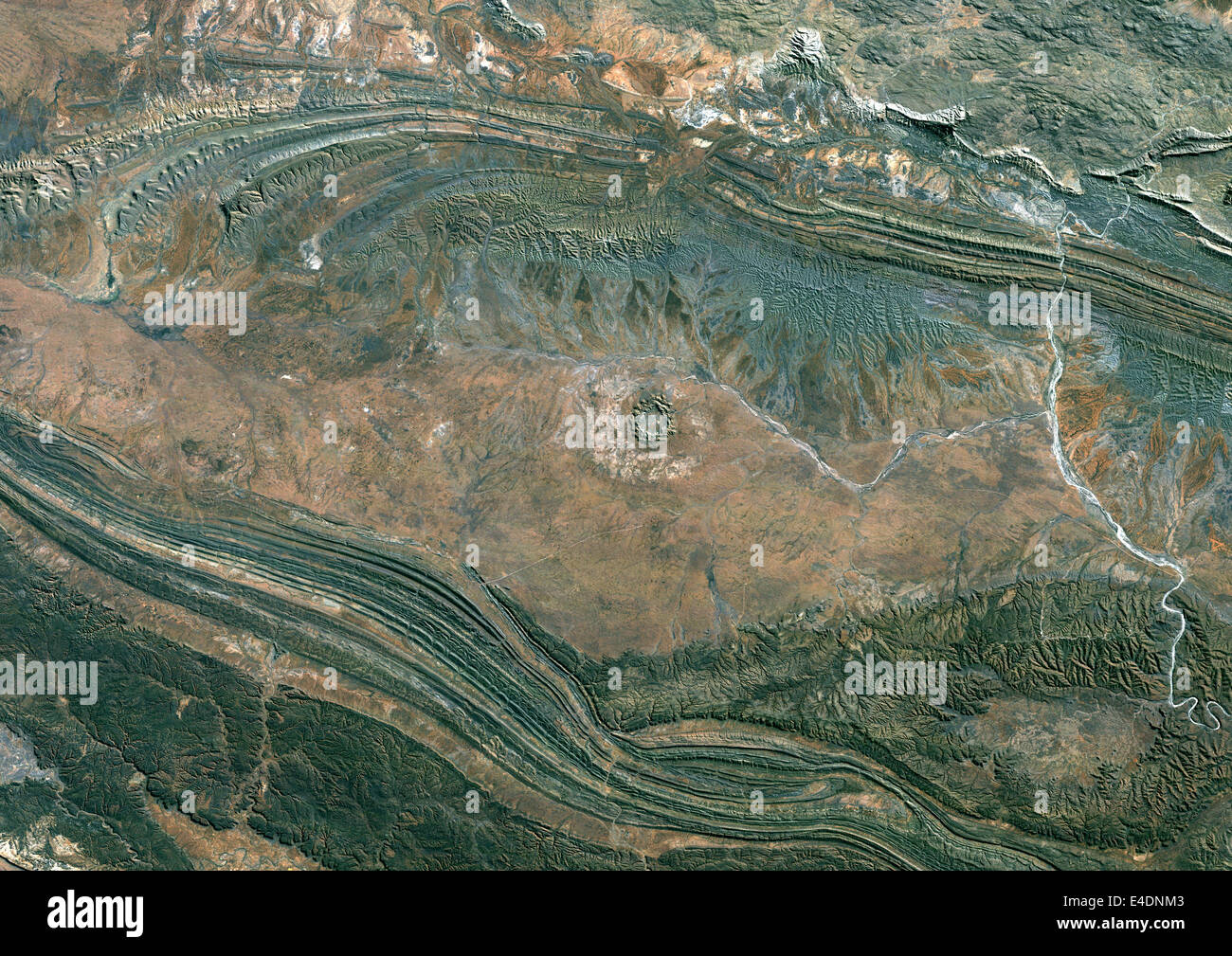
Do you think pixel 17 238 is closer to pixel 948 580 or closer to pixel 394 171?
pixel 394 171

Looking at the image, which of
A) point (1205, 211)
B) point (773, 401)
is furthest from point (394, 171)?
point (1205, 211)

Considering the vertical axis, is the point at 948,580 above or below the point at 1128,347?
below

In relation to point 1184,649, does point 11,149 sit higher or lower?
higher

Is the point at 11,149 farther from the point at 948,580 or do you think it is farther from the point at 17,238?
the point at 948,580

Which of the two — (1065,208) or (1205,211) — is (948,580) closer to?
(1065,208)

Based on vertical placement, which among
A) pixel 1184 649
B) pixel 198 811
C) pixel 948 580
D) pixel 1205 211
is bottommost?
pixel 198 811

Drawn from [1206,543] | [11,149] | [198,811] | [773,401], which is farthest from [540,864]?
[11,149]

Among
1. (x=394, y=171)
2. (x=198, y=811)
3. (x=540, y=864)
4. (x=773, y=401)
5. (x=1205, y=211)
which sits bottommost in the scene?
(x=540, y=864)

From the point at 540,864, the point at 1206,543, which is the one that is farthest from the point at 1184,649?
the point at 540,864
